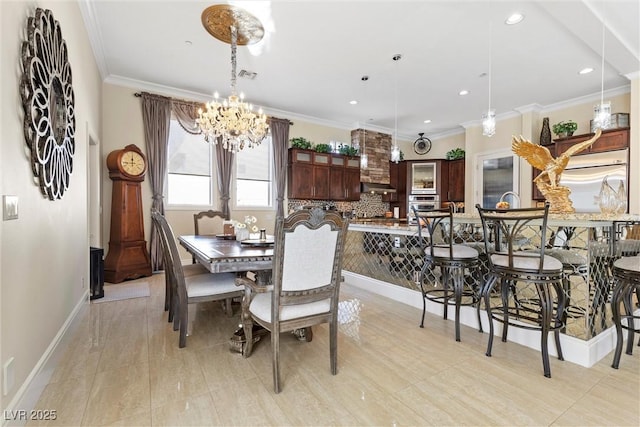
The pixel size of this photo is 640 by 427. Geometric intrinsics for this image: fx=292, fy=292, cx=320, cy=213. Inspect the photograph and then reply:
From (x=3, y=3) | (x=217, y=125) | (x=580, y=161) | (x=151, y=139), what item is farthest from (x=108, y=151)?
(x=580, y=161)

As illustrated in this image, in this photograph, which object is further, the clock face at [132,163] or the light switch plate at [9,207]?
the clock face at [132,163]

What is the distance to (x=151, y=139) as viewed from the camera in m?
4.96

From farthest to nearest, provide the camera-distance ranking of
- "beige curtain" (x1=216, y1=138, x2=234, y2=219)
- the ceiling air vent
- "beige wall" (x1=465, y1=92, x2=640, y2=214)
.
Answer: "beige curtain" (x1=216, y1=138, x2=234, y2=219), the ceiling air vent, "beige wall" (x1=465, y1=92, x2=640, y2=214)

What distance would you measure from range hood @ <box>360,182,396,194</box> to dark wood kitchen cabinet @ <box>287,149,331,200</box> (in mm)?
1237

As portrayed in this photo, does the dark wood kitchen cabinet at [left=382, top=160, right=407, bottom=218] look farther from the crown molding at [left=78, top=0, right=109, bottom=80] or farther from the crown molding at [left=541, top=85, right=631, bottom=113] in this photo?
the crown molding at [left=78, top=0, right=109, bottom=80]

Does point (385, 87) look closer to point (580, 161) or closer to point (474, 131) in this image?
point (474, 131)

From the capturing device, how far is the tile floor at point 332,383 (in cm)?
154

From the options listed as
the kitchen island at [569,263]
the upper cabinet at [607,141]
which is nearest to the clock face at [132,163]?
the kitchen island at [569,263]

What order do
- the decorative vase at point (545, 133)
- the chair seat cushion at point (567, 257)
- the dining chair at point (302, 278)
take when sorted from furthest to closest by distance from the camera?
the decorative vase at point (545, 133), the chair seat cushion at point (567, 257), the dining chair at point (302, 278)

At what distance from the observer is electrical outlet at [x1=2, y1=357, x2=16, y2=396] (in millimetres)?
1428

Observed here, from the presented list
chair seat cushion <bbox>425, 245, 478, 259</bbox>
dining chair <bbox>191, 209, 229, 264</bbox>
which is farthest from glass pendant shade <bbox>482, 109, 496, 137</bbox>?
dining chair <bbox>191, 209, 229, 264</bbox>

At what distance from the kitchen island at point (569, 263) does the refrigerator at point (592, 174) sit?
2.68 m

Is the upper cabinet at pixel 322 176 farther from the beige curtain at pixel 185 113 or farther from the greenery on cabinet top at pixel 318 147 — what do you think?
the beige curtain at pixel 185 113

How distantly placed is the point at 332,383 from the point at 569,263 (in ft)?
6.93
